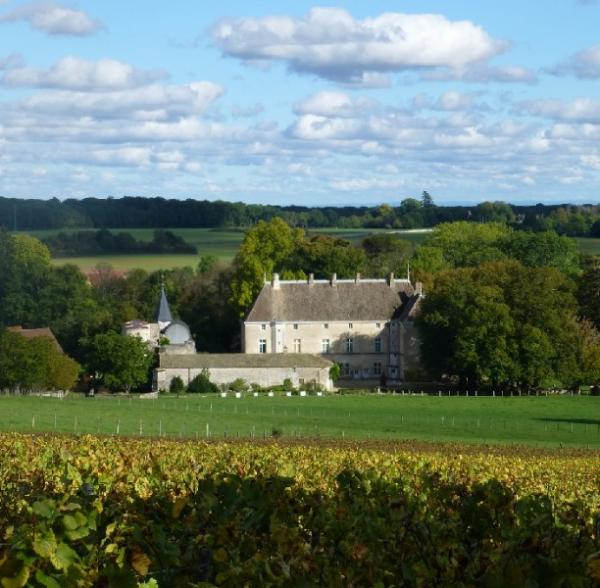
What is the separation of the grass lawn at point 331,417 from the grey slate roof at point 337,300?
1430 centimetres

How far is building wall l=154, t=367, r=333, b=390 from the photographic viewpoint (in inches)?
3174

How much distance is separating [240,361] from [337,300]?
1175 cm

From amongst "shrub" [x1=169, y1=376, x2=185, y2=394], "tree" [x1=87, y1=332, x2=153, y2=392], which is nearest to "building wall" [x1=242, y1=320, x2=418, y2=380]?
"shrub" [x1=169, y1=376, x2=185, y2=394]

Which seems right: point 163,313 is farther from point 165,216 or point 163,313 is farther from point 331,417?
point 165,216

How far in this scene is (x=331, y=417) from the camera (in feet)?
206

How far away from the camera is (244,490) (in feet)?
42.9

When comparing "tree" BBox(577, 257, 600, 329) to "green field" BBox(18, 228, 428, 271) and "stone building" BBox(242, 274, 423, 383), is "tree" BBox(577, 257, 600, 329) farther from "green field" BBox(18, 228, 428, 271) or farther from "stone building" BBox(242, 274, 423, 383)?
"green field" BBox(18, 228, 428, 271)

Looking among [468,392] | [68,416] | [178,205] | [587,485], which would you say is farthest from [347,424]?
[178,205]

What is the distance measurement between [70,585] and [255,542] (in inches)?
124

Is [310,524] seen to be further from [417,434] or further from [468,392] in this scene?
[468,392]

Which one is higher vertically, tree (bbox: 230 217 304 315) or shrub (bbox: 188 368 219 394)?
tree (bbox: 230 217 304 315)

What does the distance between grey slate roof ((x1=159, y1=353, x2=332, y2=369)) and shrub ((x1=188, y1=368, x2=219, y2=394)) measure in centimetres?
48

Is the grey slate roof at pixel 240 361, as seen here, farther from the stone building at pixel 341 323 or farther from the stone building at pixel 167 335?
the stone building at pixel 341 323

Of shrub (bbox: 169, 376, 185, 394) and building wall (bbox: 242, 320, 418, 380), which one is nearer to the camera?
shrub (bbox: 169, 376, 185, 394)
